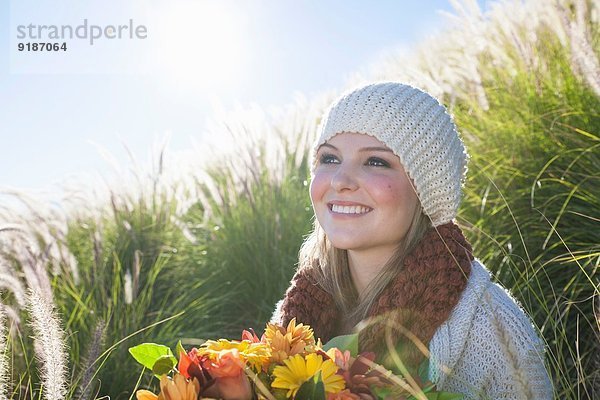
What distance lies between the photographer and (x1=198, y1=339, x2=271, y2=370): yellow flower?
166 cm

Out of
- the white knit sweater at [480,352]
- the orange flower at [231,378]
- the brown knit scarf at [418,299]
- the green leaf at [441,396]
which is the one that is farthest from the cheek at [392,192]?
the orange flower at [231,378]

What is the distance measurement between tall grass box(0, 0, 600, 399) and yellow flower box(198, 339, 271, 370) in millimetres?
1923

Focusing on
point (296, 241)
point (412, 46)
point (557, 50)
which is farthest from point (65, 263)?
point (412, 46)

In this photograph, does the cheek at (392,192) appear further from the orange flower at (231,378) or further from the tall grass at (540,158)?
the orange flower at (231,378)

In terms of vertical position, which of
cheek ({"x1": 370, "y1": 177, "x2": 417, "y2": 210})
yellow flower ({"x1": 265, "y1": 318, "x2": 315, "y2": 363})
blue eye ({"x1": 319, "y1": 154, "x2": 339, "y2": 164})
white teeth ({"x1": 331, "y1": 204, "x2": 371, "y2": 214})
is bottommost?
yellow flower ({"x1": 265, "y1": 318, "x2": 315, "y2": 363})

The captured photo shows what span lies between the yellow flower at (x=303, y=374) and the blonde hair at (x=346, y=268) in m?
1.01

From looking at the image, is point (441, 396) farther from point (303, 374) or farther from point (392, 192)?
point (392, 192)

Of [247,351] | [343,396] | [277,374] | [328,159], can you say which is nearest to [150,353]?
[247,351]

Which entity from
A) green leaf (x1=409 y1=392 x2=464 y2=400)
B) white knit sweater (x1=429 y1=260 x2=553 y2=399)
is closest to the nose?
white knit sweater (x1=429 y1=260 x2=553 y2=399)

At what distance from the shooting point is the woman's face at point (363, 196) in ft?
8.53

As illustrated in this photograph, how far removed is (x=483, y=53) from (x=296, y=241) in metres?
2.73

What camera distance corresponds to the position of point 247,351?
1.68 m

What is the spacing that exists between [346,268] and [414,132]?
0.59 meters

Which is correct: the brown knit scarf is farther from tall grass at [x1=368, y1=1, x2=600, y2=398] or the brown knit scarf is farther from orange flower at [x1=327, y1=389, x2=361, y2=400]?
tall grass at [x1=368, y1=1, x2=600, y2=398]
